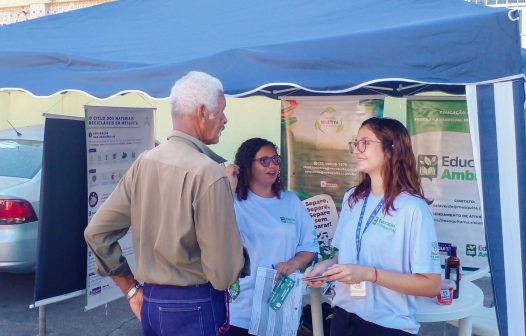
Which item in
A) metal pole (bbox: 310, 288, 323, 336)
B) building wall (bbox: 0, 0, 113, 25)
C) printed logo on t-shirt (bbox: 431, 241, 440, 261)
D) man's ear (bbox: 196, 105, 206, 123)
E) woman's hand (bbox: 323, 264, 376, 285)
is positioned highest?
building wall (bbox: 0, 0, 113, 25)

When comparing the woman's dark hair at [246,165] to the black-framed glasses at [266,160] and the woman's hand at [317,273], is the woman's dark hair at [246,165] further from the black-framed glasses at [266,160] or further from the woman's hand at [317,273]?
the woman's hand at [317,273]

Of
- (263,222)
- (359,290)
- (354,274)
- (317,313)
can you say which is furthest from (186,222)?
(317,313)

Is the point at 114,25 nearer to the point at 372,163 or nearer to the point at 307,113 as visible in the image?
the point at 307,113

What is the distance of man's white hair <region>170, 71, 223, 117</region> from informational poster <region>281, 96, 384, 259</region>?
2028 mm

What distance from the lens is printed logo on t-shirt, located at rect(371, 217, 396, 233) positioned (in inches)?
90.7

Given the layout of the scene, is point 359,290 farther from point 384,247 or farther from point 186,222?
point 186,222

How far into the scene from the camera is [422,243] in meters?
2.23

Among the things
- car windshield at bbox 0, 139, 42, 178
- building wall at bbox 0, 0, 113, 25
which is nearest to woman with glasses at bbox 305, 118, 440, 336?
car windshield at bbox 0, 139, 42, 178

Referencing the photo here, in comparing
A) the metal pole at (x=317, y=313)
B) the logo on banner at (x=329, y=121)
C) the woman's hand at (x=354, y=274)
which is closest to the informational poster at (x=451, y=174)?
the logo on banner at (x=329, y=121)

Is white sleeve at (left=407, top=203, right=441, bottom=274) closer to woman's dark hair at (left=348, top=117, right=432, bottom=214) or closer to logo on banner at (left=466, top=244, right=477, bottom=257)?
woman's dark hair at (left=348, top=117, right=432, bottom=214)

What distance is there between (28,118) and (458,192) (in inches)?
429

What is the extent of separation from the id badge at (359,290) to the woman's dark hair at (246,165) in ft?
3.06

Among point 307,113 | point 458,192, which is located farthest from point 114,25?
point 458,192

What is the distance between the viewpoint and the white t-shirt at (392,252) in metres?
2.25
